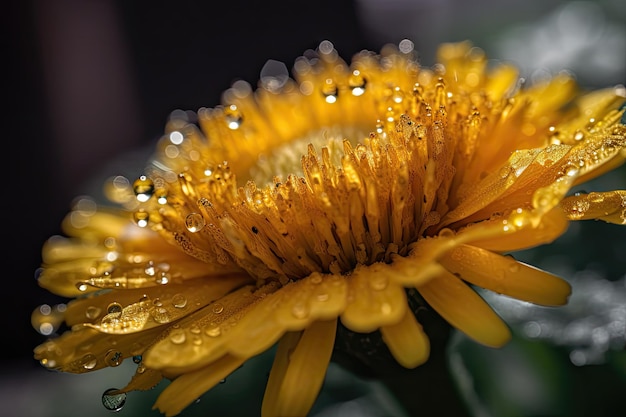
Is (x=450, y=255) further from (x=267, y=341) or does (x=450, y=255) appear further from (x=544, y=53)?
(x=544, y=53)

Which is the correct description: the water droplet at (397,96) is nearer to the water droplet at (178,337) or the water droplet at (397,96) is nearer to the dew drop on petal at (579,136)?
the dew drop on petal at (579,136)

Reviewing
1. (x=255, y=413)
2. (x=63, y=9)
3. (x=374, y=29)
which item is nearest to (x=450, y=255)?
(x=255, y=413)

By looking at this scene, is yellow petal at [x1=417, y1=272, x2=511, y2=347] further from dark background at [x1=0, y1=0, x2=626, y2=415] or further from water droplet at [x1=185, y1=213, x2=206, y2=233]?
dark background at [x1=0, y1=0, x2=626, y2=415]

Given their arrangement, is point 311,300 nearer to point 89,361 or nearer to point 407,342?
point 407,342

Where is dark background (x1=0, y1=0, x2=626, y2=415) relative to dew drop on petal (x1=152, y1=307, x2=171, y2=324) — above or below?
below

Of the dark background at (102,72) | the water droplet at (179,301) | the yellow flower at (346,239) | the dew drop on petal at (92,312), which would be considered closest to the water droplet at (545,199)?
the yellow flower at (346,239)

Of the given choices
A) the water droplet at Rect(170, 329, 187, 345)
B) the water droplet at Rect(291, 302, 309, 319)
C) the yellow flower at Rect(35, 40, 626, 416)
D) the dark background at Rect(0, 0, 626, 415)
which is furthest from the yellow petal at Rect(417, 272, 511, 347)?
the dark background at Rect(0, 0, 626, 415)
